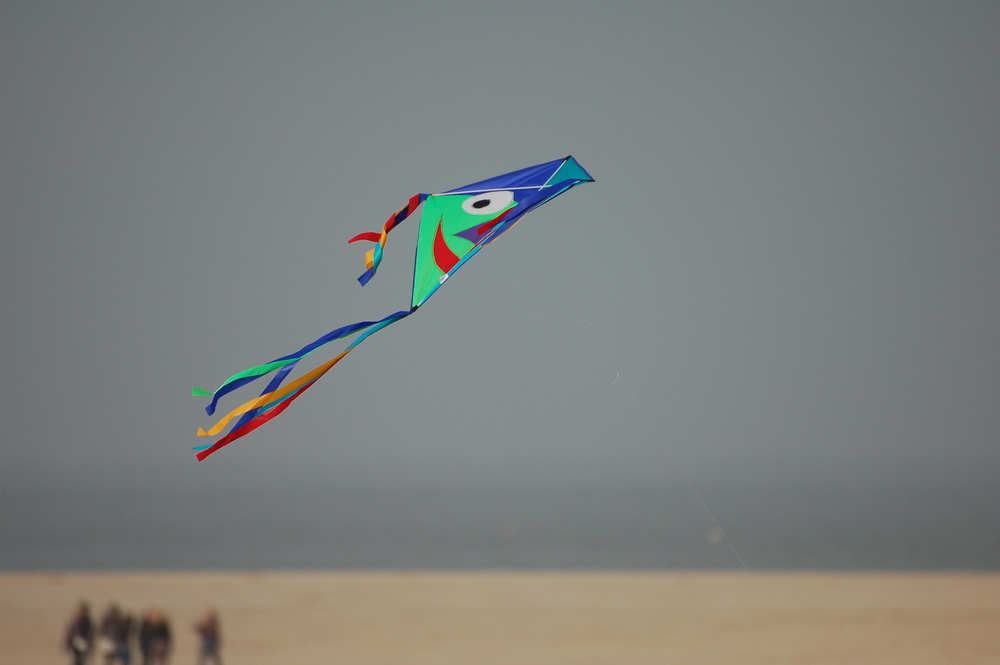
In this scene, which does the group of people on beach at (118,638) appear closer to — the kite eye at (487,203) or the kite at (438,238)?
the kite at (438,238)

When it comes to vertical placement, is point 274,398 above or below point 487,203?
below

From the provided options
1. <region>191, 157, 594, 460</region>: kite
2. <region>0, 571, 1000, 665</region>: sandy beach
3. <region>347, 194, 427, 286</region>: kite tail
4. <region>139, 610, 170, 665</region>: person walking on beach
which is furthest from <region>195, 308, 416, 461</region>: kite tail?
<region>0, 571, 1000, 665</region>: sandy beach

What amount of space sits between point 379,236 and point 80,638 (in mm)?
6656

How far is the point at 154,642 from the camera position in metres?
8.90

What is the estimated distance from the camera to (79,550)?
129ft

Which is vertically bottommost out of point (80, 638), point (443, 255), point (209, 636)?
point (209, 636)

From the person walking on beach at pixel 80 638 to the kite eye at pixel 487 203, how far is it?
6.74 metres

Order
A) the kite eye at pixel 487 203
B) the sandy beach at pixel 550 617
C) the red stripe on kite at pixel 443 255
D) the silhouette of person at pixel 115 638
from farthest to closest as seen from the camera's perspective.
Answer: the sandy beach at pixel 550 617, the silhouette of person at pixel 115 638, the kite eye at pixel 487 203, the red stripe on kite at pixel 443 255

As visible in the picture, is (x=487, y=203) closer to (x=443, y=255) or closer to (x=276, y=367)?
(x=443, y=255)

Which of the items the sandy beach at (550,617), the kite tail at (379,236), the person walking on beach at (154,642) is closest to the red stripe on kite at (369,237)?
the kite tail at (379,236)

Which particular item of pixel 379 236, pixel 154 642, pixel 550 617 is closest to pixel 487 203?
pixel 379 236

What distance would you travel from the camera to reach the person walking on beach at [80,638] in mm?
8898

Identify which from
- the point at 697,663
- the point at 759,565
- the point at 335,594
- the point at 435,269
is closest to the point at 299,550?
the point at 759,565

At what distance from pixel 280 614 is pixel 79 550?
96.6ft
